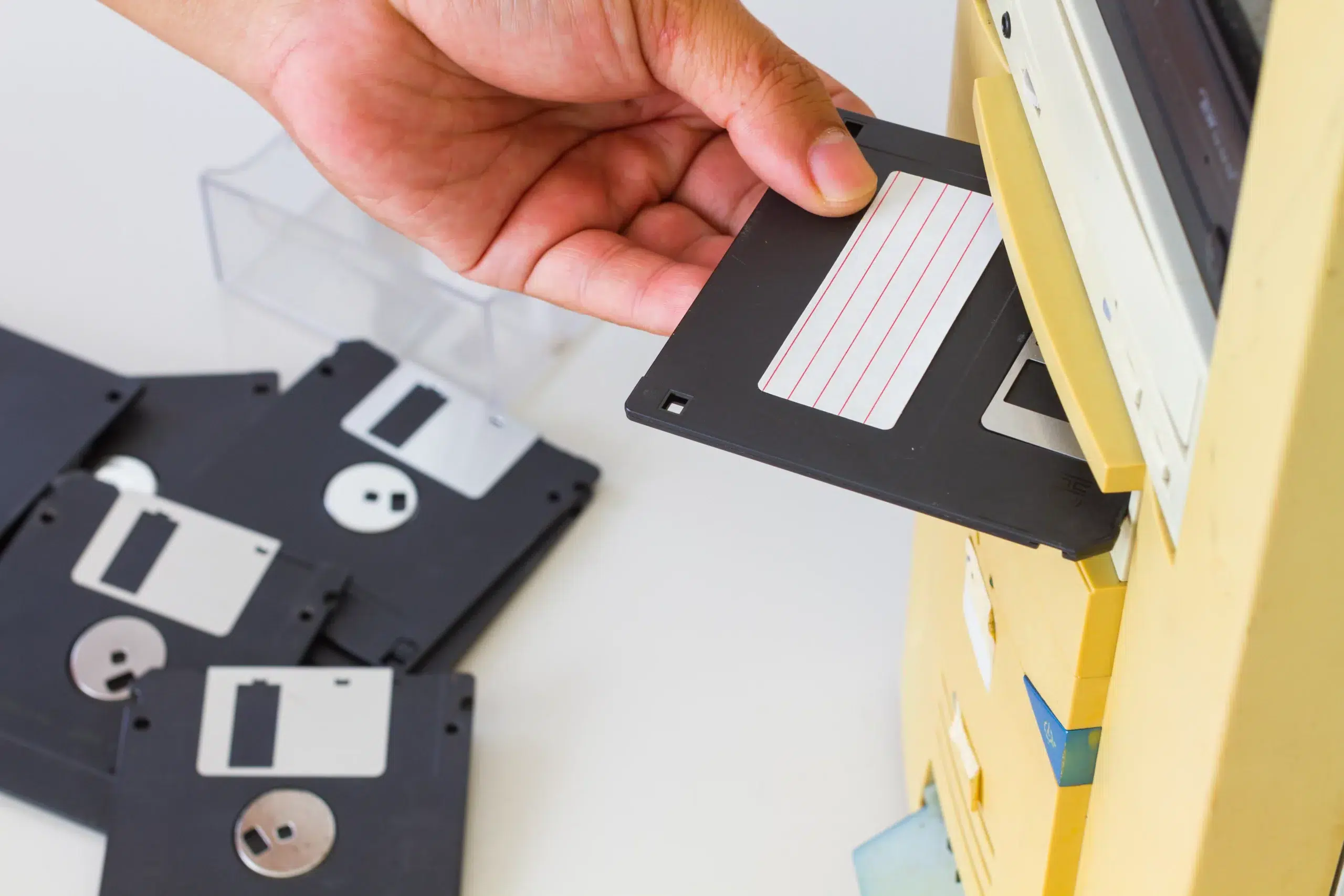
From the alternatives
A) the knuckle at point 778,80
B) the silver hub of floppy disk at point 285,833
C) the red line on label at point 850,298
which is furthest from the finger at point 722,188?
the silver hub of floppy disk at point 285,833

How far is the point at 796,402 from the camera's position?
469mm

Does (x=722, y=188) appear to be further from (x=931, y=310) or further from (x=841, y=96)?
(x=931, y=310)

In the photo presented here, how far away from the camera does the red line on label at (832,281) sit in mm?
479

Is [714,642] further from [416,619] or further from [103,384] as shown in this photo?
[103,384]

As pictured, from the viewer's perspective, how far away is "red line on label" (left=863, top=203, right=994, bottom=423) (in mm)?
466

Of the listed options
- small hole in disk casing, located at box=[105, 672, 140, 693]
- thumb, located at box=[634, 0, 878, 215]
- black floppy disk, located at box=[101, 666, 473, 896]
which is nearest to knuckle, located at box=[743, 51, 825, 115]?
thumb, located at box=[634, 0, 878, 215]

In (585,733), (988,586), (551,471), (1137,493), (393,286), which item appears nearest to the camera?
(1137,493)

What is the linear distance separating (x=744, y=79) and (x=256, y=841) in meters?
0.43

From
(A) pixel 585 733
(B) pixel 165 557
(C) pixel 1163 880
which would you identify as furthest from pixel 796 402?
(B) pixel 165 557

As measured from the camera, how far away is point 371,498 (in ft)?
2.90

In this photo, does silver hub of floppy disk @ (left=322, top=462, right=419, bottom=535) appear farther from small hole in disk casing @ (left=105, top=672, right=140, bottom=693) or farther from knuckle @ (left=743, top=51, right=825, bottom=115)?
knuckle @ (left=743, top=51, right=825, bottom=115)

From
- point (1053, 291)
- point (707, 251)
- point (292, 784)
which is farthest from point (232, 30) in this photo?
point (1053, 291)

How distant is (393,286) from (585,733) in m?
0.36

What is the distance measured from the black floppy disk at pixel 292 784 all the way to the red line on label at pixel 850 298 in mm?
370
